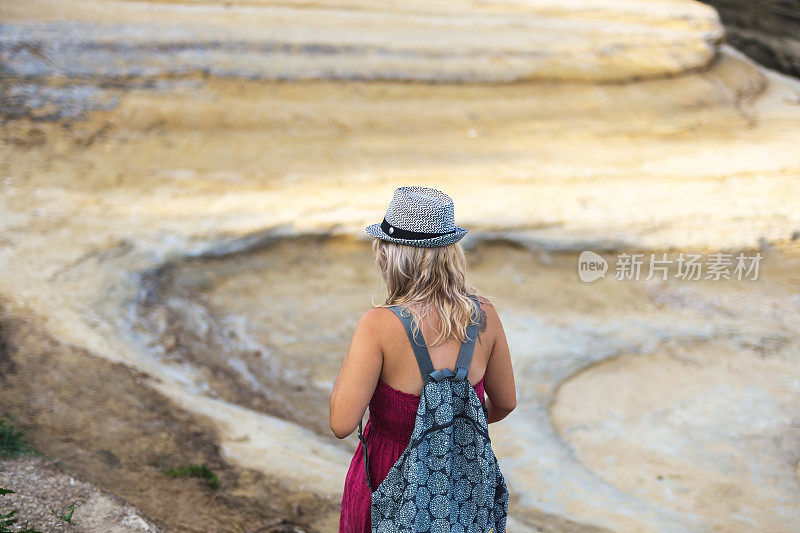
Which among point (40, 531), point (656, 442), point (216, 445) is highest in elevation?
point (40, 531)

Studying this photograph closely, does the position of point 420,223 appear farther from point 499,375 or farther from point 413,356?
point 499,375

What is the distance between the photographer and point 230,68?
621 cm

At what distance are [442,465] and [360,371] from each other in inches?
11.8

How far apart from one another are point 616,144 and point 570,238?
1670mm

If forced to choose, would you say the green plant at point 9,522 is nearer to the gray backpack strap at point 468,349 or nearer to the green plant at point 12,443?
the green plant at point 12,443

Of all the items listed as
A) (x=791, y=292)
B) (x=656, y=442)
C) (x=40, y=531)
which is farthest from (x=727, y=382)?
(x=40, y=531)

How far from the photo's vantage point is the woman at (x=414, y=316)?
5.35 ft

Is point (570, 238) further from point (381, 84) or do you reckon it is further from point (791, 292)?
point (381, 84)

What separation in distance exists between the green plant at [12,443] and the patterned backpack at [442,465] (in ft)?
5.37

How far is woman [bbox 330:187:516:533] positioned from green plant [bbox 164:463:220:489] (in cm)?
150

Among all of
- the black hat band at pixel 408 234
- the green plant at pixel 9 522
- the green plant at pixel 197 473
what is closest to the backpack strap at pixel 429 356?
the black hat band at pixel 408 234

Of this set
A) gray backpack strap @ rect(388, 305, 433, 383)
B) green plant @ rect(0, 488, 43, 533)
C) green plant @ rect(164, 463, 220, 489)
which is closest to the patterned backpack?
gray backpack strap @ rect(388, 305, 433, 383)

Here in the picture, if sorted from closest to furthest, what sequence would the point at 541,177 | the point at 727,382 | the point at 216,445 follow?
the point at 216,445
the point at 727,382
the point at 541,177

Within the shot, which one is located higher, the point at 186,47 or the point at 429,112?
the point at 186,47
